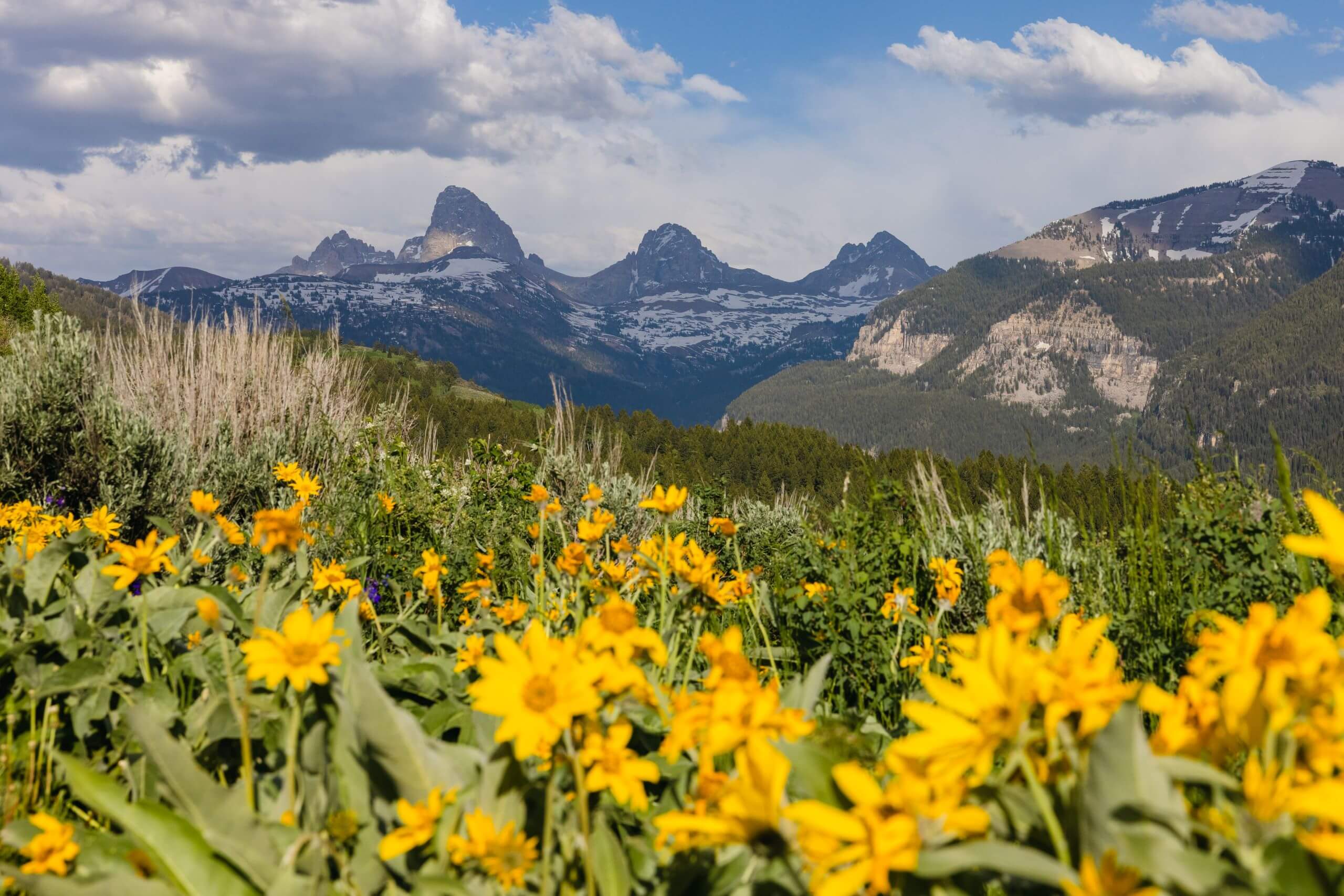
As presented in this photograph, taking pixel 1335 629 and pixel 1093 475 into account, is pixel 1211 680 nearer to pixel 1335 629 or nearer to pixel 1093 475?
pixel 1335 629

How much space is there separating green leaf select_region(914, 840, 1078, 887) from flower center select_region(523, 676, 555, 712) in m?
0.38

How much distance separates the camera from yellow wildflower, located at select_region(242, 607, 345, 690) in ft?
3.27

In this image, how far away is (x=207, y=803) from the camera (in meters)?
1.13

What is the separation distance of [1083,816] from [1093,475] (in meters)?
47.7

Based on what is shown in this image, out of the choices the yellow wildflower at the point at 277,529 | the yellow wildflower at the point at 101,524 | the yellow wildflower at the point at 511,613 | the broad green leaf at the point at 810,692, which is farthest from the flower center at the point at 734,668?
the yellow wildflower at the point at 101,524

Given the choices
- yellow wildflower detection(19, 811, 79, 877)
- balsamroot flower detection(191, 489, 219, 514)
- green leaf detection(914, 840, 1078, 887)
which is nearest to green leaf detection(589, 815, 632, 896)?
green leaf detection(914, 840, 1078, 887)

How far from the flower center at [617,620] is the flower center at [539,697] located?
148 millimetres

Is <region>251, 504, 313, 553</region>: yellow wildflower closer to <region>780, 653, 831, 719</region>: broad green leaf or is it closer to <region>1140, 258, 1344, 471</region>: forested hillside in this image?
<region>780, 653, 831, 719</region>: broad green leaf

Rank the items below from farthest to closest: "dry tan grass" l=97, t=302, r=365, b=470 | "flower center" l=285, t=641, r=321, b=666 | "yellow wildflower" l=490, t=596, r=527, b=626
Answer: "dry tan grass" l=97, t=302, r=365, b=470, "yellow wildflower" l=490, t=596, r=527, b=626, "flower center" l=285, t=641, r=321, b=666

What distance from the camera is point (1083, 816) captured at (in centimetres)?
80

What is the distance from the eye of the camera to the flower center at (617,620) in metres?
0.99

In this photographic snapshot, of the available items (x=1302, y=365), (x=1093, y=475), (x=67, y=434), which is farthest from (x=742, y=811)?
(x=1302, y=365)

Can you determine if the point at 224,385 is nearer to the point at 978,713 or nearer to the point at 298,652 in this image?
the point at 298,652

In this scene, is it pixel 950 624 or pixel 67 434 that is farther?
pixel 67 434
